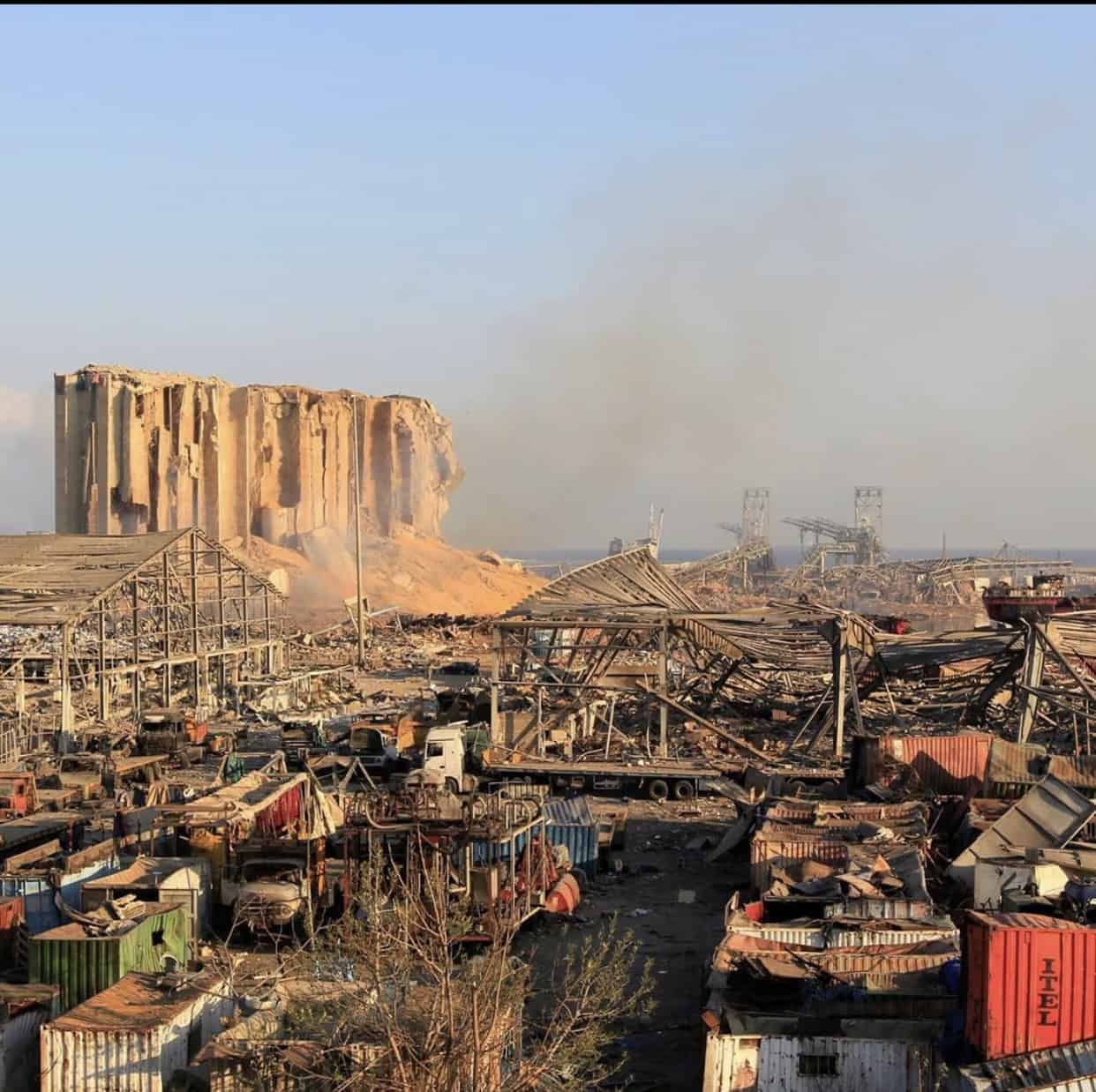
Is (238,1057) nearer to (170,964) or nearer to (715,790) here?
(170,964)

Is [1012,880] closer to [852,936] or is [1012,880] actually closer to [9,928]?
[852,936]

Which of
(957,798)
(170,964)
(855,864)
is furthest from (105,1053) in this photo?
(957,798)

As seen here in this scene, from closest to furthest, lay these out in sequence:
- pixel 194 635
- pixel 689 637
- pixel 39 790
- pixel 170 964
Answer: pixel 170 964, pixel 39 790, pixel 689 637, pixel 194 635

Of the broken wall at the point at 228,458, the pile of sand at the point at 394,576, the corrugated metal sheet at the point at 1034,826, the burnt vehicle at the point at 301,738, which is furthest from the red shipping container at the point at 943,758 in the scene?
the broken wall at the point at 228,458

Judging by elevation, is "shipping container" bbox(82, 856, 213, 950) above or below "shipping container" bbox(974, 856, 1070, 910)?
below

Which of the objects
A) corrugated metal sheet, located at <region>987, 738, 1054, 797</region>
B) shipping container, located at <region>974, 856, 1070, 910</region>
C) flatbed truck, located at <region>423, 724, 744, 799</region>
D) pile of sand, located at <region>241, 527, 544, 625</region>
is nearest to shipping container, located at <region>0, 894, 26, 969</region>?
shipping container, located at <region>974, 856, 1070, 910</region>

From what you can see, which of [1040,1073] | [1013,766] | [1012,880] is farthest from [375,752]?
[1040,1073]

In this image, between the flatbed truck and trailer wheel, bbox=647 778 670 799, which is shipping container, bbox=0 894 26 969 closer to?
the flatbed truck
